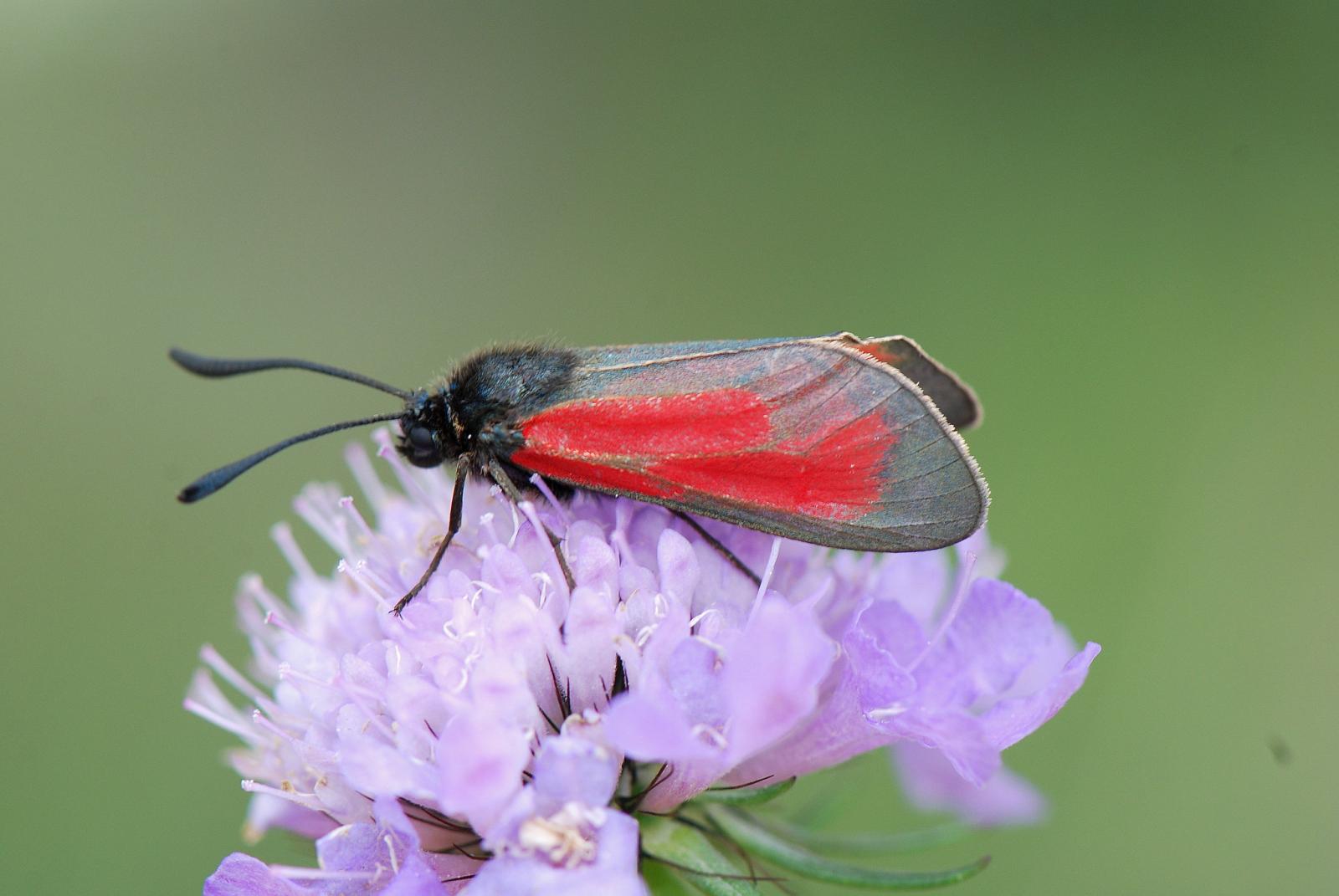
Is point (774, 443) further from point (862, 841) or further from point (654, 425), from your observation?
point (862, 841)

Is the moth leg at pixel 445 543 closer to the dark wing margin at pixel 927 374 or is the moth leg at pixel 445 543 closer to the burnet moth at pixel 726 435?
A: the burnet moth at pixel 726 435

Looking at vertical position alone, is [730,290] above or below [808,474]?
below

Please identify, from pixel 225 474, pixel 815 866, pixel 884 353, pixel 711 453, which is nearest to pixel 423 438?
pixel 225 474

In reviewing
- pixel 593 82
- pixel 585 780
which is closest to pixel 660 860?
pixel 585 780

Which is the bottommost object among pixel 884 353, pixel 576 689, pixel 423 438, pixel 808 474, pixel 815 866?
pixel 815 866

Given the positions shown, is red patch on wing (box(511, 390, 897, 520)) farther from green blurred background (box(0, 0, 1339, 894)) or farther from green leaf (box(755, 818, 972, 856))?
green blurred background (box(0, 0, 1339, 894))

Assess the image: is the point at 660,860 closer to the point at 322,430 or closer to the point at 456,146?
the point at 322,430

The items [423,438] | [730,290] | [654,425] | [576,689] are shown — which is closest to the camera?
[576,689]
